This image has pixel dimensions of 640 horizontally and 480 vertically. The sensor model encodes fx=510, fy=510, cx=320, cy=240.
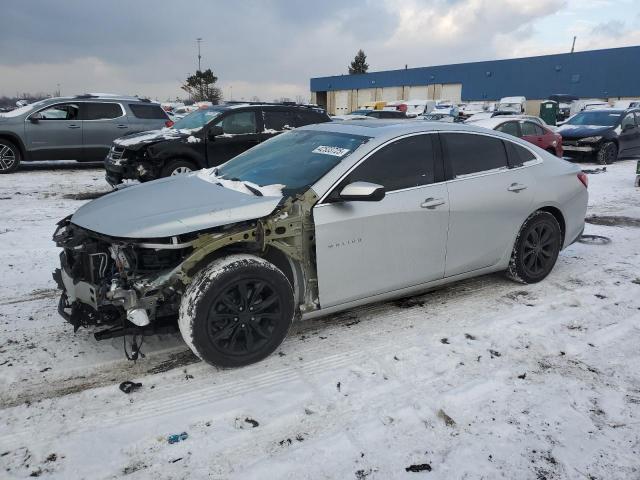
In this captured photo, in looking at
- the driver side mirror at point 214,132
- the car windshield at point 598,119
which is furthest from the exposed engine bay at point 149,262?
the car windshield at point 598,119

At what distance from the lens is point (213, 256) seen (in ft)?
11.2

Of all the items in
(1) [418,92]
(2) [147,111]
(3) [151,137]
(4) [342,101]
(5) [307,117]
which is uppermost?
(1) [418,92]

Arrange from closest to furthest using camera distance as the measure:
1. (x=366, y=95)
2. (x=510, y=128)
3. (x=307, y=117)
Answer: (x=307, y=117) < (x=510, y=128) < (x=366, y=95)

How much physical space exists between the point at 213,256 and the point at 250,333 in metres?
0.57

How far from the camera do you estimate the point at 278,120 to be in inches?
392

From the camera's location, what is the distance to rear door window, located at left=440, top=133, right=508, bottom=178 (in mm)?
4348

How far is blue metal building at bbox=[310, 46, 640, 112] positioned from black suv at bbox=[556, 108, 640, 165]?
29515mm

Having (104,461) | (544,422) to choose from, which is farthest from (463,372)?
(104,461)

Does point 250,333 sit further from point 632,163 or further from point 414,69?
point 414,69

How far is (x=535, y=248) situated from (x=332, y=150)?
7.74ft

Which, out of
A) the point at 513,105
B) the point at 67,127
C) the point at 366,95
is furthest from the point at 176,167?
the point at 366,95

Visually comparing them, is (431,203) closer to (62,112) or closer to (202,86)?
(62,112)

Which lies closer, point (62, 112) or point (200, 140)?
point (200, 140)

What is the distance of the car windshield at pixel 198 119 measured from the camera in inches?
377
